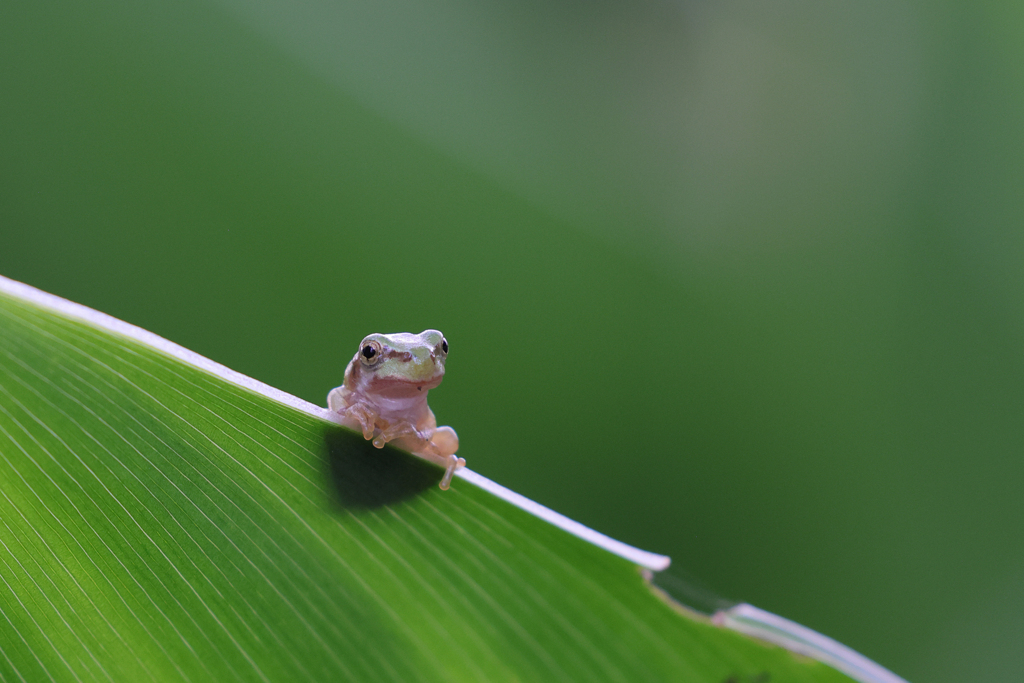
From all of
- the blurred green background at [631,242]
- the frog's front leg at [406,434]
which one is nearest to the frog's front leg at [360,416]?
the frog's front leg at [406,434]

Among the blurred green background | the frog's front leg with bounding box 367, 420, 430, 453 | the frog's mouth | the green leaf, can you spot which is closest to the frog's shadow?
the green leaf

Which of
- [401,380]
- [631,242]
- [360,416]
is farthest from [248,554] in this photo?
[631,242]

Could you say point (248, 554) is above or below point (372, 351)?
below

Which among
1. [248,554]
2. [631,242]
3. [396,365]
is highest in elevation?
[631,242]

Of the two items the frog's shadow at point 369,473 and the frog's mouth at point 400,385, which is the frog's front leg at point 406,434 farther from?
the frog's shadow at point 369,473

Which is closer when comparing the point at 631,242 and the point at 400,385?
the point at 400,385

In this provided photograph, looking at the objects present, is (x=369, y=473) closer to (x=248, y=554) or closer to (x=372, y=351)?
(x=248, y=554)
